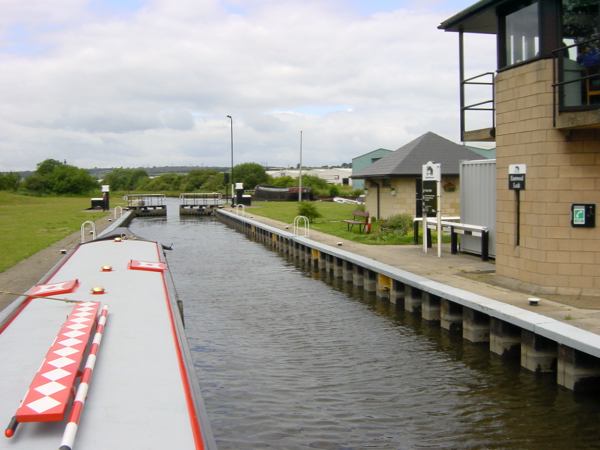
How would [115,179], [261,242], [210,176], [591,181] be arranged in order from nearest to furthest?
[591,181], [261,242], [210,176], [115,179]

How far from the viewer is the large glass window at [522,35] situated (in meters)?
12.0

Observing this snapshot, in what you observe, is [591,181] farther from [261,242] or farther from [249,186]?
[249,186]

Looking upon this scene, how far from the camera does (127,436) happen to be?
14.1ft

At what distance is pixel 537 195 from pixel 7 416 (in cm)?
974

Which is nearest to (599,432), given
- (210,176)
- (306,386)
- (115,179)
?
(306,386)

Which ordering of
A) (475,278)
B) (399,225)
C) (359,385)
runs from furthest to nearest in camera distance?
1. (399,225)
2. (475,278)
3. (359,385)

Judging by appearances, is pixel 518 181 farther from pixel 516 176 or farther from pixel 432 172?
pixel 432 172

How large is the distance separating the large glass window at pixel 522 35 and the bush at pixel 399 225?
11.6m

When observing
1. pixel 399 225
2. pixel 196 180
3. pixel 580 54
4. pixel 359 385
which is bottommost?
pixel 359 385

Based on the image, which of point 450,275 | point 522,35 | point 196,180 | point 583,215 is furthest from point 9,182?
point 583,215

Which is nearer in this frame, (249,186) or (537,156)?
(537,156)

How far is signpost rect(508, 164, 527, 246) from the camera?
12094 millimetres

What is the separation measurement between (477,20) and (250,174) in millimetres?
116412

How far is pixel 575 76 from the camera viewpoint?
11508 millimetres
